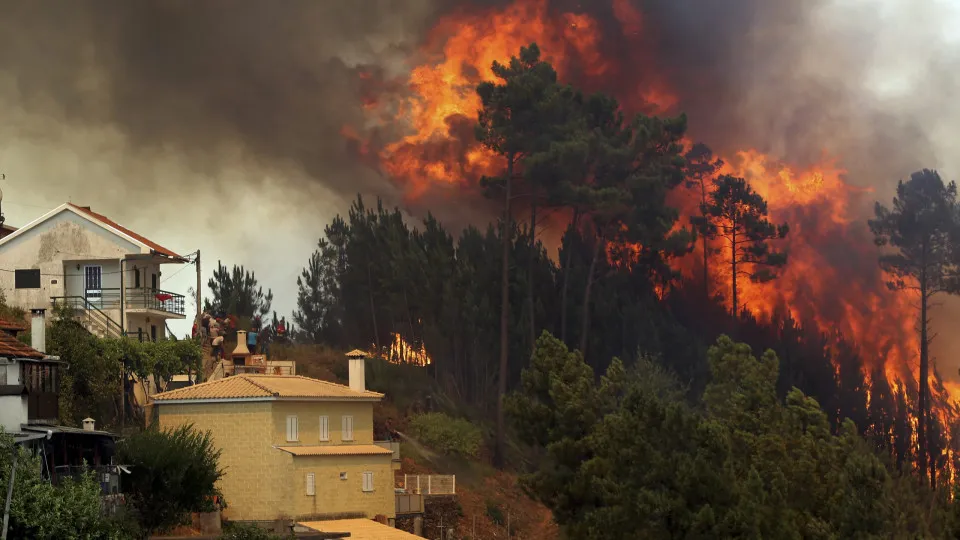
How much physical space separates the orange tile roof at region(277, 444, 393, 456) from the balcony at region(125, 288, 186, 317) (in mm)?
12808

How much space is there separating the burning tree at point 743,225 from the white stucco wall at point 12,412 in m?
61.5

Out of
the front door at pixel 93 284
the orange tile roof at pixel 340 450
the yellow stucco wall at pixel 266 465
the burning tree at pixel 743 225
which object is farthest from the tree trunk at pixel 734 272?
the front door at pixel 93 284

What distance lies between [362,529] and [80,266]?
2231 centimetres

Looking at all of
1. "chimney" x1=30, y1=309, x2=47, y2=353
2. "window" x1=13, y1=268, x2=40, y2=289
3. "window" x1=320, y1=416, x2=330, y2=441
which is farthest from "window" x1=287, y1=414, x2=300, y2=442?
"window" x1=13, y1=268, x2=40, y2=289

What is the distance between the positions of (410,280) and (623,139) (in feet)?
59.8

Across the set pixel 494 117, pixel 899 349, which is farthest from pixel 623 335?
pixel 899 349

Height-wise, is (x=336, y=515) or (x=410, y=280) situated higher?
(x=410, y=280)

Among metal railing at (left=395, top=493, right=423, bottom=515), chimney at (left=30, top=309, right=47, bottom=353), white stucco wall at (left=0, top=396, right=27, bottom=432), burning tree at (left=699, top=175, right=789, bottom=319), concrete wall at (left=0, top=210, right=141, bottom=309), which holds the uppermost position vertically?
burning tree at (left=699, top=175, right=789, bottom=319)

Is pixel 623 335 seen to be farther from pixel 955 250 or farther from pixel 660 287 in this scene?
pixel 955 250

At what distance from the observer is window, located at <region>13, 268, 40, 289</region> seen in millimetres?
76188

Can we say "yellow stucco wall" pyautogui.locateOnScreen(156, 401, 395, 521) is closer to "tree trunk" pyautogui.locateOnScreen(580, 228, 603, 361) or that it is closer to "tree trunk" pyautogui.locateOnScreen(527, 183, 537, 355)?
"tree trunk" pyautogui.locateOnScreen(527, 183, 537, 355)

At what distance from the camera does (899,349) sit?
10762 cm

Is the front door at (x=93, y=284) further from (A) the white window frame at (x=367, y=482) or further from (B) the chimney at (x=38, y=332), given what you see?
(A) the white window frame at (x=367, y=482)

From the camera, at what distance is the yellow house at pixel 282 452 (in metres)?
67.8
